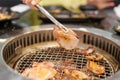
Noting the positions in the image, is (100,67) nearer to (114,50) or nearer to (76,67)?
(76,67)

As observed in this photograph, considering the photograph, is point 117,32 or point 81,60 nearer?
point 81,60

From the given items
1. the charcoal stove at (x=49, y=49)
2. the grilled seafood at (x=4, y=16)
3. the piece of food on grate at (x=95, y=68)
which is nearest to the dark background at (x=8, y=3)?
the grilled seafood at (x=4, y=16)

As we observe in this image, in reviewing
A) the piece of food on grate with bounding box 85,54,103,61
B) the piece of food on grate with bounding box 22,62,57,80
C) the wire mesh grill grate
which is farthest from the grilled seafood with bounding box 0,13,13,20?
the piece of food on grate with bounding box 85,54,103,61

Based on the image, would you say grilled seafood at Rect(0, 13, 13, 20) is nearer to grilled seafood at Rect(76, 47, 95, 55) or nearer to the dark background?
the dark background

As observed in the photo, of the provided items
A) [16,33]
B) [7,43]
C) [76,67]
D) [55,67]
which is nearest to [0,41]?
[7,43]

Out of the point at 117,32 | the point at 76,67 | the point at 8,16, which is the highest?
the point at 8,16

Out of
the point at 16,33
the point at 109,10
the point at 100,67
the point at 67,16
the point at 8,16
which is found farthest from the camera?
the point at 109,10
